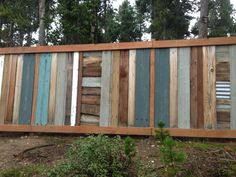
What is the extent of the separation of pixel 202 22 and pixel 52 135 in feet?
27.0

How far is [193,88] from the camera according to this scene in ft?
17.9

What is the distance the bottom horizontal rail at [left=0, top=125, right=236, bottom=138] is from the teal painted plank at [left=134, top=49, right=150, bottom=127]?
0.48ft

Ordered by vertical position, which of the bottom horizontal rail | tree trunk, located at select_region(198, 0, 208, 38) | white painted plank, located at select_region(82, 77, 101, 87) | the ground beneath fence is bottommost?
the ground beneath fence

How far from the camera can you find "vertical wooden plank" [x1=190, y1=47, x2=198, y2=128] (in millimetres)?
5402

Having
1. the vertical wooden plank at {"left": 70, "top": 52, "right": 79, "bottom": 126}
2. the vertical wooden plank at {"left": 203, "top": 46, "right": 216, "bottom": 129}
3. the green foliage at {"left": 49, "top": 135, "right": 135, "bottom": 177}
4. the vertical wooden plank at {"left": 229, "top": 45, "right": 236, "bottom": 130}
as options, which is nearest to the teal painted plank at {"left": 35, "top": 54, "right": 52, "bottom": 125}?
the vertical wooden plank at {"left": 70, "top": 52, "right": 79, "bottom": 126}

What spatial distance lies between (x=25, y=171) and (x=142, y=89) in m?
2.35

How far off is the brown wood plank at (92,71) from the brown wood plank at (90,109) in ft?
1.83

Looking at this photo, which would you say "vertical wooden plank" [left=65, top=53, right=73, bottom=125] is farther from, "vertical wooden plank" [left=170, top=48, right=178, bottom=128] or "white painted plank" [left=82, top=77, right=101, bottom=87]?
"vertical wooden plank" [left=170, top=48, right=178, bottom=128]

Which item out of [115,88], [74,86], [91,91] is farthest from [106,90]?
[74,86]

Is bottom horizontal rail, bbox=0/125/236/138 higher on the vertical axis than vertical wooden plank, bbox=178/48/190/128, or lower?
lower

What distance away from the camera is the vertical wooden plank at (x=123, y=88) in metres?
5.72

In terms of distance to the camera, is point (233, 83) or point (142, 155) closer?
point (142, 155)

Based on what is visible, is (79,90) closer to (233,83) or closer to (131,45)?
(131,45)

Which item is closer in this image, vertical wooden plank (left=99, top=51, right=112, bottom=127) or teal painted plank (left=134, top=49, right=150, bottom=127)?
teal painted plank (left=134, top=49, right=150, bottom=127)
